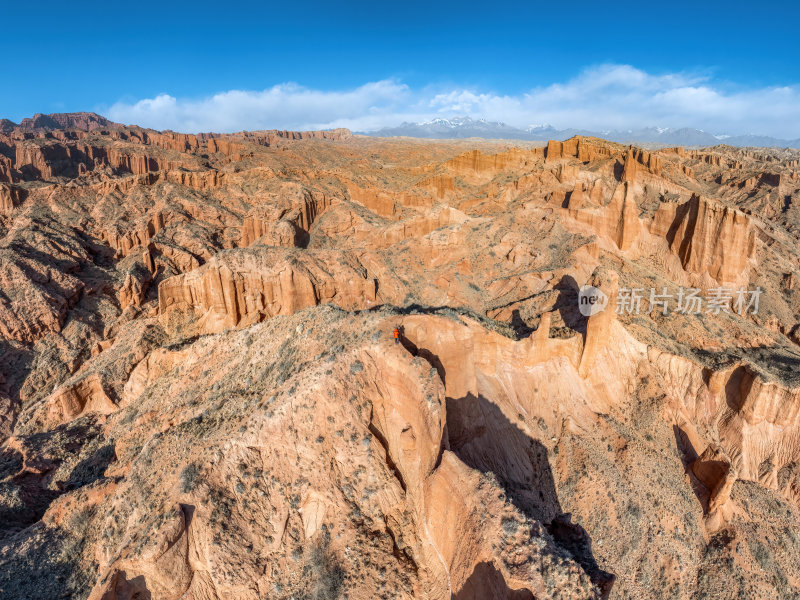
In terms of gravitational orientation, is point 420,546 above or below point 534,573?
below

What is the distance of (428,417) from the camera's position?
10289 millimetres

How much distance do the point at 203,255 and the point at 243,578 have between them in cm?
4605

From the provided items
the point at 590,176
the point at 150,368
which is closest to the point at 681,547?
the point at 150,368

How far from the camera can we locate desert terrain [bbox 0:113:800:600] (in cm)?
952

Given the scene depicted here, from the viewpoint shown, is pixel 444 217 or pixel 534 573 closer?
pixel 534 573

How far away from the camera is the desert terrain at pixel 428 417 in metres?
9.52

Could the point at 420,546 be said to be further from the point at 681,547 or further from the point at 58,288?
the point at 58,288

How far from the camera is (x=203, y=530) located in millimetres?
9242

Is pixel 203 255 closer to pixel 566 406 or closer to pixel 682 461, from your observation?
pixel 566 406

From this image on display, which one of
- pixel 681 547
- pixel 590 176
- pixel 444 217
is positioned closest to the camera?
pixel 681 547

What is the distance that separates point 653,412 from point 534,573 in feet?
45.3

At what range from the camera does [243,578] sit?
9.15 m

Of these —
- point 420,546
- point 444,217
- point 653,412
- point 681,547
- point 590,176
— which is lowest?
point 681,547

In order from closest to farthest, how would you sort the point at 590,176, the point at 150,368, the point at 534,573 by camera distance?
the point at 534,573 → the point at 150,368 → the point at 590,176
